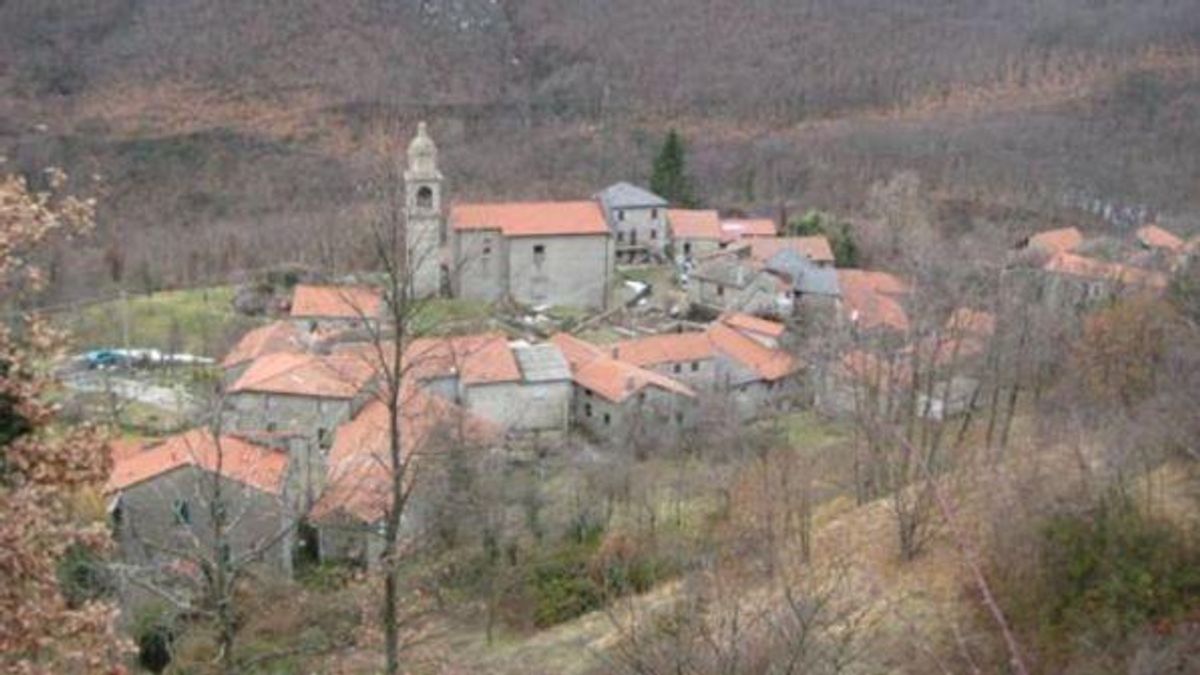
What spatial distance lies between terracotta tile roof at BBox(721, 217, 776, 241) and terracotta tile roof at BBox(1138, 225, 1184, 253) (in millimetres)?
10989

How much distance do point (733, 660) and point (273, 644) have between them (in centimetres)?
844

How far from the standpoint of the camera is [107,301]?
3600cm

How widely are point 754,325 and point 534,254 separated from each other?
6767 millimetres

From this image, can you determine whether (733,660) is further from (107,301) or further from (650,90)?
(650,90)

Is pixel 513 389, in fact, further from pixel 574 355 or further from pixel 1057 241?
pixel 1057 241

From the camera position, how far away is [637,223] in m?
39.6

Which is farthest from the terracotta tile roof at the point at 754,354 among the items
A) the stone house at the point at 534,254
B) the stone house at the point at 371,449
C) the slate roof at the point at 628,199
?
the slate roof at the point at 628,199

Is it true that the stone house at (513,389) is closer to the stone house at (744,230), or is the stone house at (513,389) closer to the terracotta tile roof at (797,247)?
the terracotta tile roof at (797,247)

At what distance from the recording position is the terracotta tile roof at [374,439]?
17.4 meters

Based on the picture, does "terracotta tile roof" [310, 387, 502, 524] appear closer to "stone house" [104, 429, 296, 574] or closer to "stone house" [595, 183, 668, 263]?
"stone house" [104, 429, 296, 574]

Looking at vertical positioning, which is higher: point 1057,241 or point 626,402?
point 1057,241

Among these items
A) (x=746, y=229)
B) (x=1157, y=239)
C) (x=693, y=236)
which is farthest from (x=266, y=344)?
(x=1157, y=239)

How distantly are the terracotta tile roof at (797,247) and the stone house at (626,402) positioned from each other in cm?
1016

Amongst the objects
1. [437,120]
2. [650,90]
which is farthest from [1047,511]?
[650,90]
